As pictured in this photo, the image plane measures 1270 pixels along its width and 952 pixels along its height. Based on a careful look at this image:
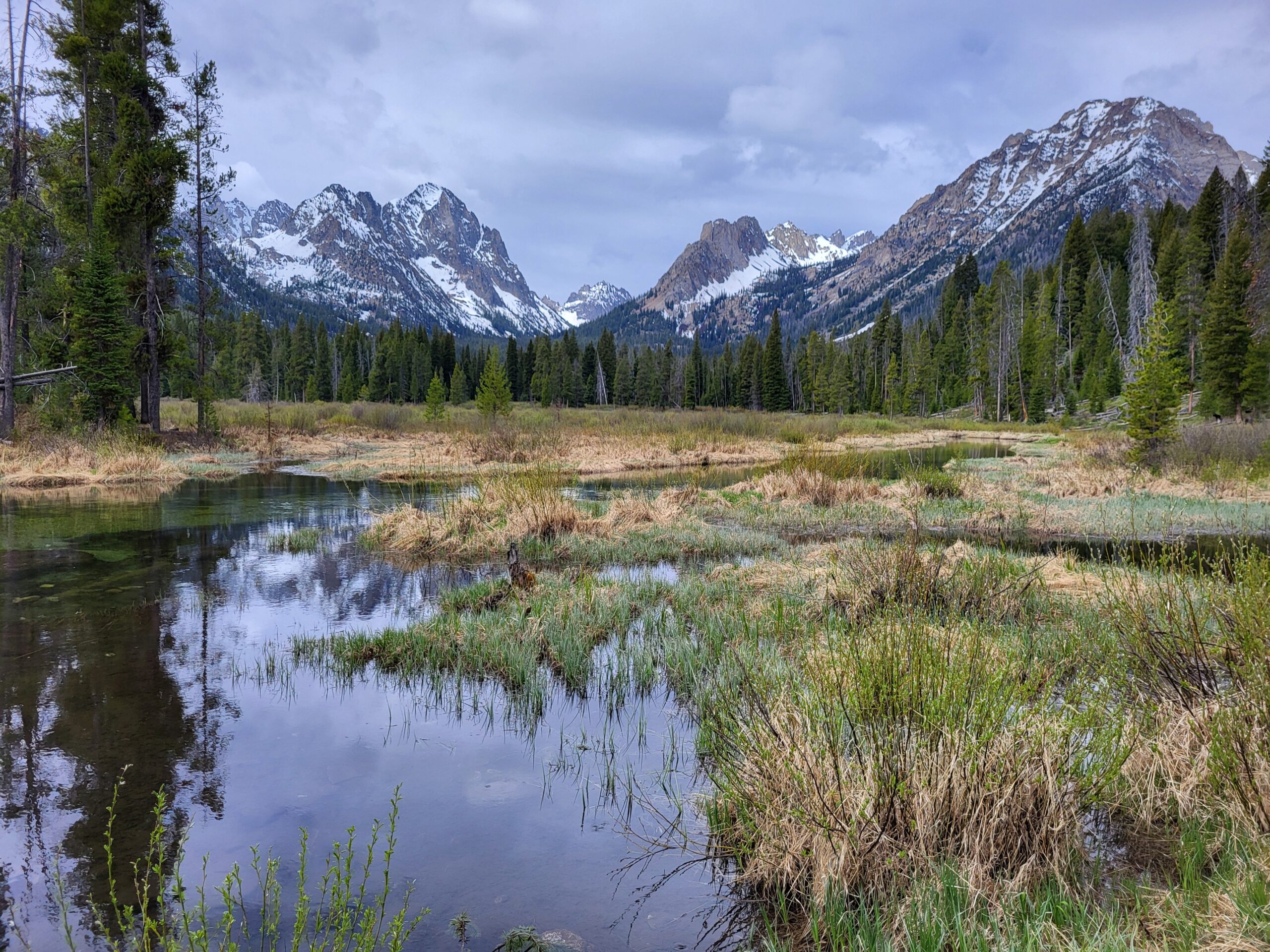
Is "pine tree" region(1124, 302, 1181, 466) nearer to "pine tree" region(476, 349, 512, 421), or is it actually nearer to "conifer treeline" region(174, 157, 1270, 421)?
"conifer treeline" region(174, 157, 1270, 421)

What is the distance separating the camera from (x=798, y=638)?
5.50m

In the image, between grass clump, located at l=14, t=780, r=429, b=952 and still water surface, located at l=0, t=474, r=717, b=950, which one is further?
still water surface, located at l=0, t=474, r=717, b=950

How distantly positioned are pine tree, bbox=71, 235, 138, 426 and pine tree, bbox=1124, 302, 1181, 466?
2855 cm

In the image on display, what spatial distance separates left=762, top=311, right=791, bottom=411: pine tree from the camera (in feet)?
254

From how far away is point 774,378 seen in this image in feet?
257

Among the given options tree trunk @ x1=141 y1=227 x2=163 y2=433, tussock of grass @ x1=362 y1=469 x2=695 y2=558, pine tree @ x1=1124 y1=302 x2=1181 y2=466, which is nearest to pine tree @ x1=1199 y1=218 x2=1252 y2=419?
pine tree @ x1=1124 y1=302 x2=1181 y2=466

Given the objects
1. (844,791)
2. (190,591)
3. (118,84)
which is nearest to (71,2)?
(118,84)

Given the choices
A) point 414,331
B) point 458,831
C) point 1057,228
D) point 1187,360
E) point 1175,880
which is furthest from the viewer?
point 1057,228

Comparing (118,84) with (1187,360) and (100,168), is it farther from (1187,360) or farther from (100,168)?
(1187,360)

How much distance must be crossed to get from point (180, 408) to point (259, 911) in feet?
136

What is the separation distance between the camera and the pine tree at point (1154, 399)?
18062 mm

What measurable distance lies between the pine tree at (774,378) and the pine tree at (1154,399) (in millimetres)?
58381

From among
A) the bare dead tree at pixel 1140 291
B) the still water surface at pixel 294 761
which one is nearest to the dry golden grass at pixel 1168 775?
the still water surface at pixel 294 761

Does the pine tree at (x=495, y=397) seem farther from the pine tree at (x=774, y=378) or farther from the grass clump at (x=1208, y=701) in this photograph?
the pine tree at (x=774, y=378)
